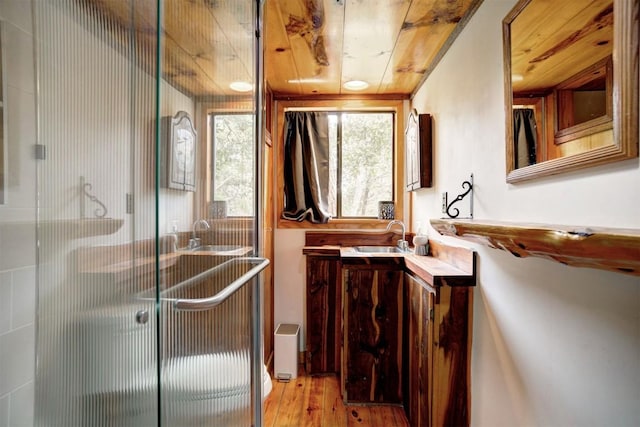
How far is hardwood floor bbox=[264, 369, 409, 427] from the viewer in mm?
1858

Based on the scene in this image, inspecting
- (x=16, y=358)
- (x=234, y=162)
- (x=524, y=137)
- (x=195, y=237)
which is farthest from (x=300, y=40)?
(x=16, y=358)

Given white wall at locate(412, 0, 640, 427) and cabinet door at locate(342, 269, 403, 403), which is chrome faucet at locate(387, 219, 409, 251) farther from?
white wall at locate(412, 0, 640, 427)

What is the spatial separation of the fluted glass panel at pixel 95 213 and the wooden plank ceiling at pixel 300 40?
3 cm

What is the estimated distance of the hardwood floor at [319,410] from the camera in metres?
1.86

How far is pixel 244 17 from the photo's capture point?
47.4 inches

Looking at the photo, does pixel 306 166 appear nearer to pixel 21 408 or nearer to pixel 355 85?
pixel 355 85

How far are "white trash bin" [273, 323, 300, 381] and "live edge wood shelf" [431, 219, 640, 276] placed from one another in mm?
1879

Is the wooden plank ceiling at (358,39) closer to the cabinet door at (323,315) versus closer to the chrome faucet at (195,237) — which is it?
the chrome faucet at (195,237)

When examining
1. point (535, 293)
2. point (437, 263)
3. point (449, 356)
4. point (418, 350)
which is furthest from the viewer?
point (437, 263)

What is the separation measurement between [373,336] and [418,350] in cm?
37

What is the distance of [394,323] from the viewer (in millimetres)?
1971

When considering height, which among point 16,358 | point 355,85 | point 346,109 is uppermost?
point 355,85

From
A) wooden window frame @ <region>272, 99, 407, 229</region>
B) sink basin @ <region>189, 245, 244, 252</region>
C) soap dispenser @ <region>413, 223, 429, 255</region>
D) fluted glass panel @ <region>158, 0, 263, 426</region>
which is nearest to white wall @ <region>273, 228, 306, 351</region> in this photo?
wooden window frame @ <region>272, 99, 407, 229</region>

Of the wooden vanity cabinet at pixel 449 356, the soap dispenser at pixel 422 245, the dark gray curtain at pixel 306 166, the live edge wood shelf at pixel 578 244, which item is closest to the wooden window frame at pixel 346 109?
the dark gray curtain at pixel 306 166
